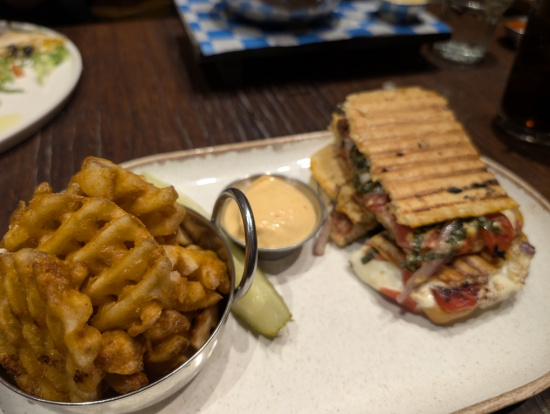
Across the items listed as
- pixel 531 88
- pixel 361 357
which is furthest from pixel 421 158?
pixel 531 88

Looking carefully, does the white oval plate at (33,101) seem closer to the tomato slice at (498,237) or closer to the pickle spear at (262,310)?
the pickle spear at (262,310)

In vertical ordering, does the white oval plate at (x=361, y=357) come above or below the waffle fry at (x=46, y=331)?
below

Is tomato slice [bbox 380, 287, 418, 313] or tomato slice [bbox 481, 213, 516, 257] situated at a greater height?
tomato slice [bbox 481, 213, 516, 257]

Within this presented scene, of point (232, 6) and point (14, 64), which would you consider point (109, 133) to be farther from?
point (232, 6)

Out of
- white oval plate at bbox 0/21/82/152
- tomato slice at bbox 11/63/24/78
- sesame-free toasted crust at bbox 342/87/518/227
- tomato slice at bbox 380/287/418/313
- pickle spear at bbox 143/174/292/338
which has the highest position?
sesame-free toasted crust at bbox 342/87/518/227

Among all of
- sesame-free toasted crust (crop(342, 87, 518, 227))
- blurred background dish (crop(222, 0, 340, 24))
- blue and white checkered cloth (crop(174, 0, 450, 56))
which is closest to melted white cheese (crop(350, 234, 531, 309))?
sesame-free toasted crust (crop(342, 87, 518, 227))

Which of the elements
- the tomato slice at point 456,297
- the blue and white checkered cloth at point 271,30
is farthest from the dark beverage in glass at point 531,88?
the tomato slice at point 456,297

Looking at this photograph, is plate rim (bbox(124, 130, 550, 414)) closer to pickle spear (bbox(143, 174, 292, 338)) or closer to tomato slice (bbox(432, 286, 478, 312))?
tomato slice (bbox(432, 286, 478, 312))
